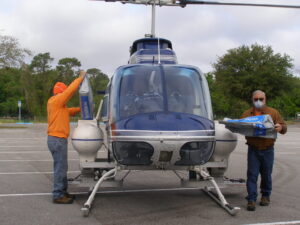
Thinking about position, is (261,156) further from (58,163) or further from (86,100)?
(58,163)

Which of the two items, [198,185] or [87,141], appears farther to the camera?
[87,141]

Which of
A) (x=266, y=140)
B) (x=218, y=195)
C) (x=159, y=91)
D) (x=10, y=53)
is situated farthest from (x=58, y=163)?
(x=10, y=53)

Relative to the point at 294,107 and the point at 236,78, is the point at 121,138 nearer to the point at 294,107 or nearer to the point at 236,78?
the point at 236,78

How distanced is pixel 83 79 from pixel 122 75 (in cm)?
84

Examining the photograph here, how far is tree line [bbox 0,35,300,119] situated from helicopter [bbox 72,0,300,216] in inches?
631

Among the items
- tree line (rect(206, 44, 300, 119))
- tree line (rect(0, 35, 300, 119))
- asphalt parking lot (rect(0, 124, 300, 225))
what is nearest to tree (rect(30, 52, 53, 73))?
tree line (rect(0, 35, 300, 119))

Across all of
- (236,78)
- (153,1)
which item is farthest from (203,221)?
(236,78)

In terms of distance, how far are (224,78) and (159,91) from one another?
1856 inches

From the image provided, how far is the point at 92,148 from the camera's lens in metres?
6.50

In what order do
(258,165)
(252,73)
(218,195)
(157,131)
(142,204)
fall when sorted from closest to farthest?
(157,131) → (218,195) → (258,165) → (142,204) → (252,73)

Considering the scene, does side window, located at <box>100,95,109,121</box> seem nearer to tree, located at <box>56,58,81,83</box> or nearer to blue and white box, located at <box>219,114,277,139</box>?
blue and white box, located at <box>219,114,277,139</box>

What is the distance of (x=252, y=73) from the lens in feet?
167

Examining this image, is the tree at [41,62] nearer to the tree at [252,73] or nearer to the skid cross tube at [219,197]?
the tree at [252,73]

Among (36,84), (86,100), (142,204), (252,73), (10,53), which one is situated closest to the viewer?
(142,204)
